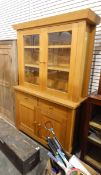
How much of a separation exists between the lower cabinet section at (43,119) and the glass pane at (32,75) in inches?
9.6

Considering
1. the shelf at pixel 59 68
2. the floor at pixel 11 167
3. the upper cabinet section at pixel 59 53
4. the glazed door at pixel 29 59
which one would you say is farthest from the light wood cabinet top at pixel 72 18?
the floor at pixel 11 167

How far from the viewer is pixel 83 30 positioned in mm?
1401

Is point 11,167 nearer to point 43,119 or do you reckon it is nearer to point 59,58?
point 43,119

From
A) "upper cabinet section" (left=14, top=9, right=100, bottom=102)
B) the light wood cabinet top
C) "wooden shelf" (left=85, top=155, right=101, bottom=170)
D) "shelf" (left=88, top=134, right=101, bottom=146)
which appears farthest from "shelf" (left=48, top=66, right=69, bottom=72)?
"wooden shelf" (left=85, top=155, right=101, bottom=170)

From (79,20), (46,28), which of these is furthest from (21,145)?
(79,20)

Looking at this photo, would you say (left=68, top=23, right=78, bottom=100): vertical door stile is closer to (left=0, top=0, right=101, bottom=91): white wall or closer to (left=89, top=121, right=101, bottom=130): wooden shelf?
(left=89, top=121, right=101, bottom=130): wooden shelf

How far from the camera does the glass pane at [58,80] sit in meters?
1.76

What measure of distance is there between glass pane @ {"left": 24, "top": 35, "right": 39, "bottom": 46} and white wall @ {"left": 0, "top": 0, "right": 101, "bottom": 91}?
0.56 meters

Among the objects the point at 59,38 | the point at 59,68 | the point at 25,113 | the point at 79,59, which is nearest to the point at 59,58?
the point at 59,68

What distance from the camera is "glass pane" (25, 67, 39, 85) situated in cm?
208

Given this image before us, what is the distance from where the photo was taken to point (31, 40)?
79.1 inches

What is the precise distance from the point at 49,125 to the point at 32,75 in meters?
0.82

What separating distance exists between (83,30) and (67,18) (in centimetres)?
22

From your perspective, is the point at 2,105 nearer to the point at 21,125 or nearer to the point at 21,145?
the point at 21,125
